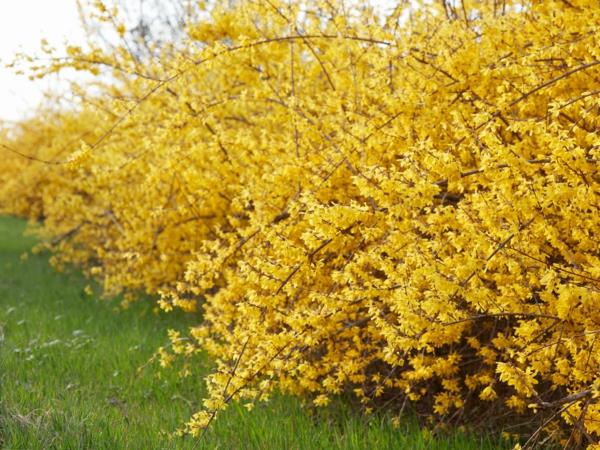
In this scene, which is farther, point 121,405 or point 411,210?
point 121,405

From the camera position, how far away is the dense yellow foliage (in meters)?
2.63

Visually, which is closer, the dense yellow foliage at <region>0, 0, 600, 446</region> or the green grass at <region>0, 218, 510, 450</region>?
the dense yellow foliage at <region>0, 0, 600, 446</region>

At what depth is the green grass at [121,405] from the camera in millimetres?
3221

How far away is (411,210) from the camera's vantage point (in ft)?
9.52

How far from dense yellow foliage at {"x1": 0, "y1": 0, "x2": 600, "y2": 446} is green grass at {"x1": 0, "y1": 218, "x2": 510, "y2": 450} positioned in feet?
0.70

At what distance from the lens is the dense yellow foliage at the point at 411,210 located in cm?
263

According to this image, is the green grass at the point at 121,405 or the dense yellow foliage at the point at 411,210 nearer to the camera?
the dense yellow foliage at the point at 411,210

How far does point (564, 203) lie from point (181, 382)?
2.81 m

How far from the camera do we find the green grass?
3.22 metres

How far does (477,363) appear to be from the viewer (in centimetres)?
386

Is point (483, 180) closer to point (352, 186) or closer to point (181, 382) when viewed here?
point (352, 186)

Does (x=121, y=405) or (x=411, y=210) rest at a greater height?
(x=411, y=210)

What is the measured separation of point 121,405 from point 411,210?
2.13m

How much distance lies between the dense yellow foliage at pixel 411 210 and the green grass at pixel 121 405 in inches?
8.4
